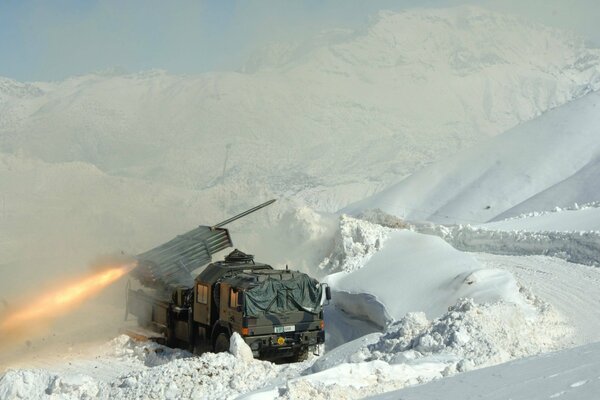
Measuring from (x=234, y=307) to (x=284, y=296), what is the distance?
1.08m

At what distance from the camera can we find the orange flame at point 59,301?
22734 mm

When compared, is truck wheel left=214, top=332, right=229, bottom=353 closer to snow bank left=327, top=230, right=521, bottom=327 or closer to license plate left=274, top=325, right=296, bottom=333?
license plate left=274, top=325, right=296, bottom=333

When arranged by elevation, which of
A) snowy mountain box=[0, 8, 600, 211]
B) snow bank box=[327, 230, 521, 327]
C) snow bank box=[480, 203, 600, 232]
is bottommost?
snow bank box=[327, 230, 521, 327]

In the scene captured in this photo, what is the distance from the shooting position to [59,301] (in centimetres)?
2400

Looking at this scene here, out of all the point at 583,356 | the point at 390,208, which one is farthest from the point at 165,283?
the point at 390,208

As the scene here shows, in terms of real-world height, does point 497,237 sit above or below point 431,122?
below

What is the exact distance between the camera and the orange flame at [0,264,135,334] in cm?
2273

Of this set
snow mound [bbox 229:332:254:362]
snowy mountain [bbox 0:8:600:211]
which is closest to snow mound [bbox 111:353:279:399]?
snow mound [bbox 229:332:254:362]

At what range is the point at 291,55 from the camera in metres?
172

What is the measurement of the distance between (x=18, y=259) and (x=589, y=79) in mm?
183783

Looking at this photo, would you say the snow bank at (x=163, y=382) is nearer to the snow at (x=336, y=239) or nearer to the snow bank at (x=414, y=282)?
the snow at (x=336, y=239)

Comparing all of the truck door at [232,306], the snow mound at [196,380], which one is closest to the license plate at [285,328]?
the truck door at [232,306]

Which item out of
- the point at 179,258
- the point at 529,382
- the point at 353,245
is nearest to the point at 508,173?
the point at 353,245

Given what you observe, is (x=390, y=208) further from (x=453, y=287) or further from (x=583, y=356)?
(x=583, y=356)
